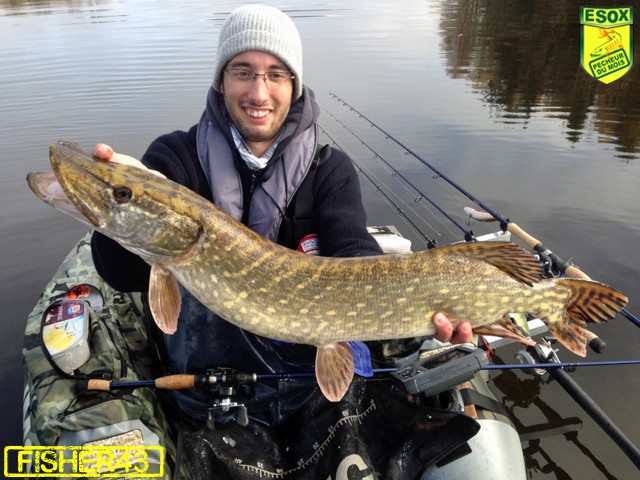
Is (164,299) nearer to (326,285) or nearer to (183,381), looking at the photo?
(183,381)

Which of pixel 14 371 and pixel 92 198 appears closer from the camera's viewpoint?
pixel 92 198

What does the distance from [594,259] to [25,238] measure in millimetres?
6930

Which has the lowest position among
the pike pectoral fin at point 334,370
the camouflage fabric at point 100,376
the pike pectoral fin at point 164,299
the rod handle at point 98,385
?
the camouflage fabric at point 100,376

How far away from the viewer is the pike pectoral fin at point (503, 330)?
210 cm

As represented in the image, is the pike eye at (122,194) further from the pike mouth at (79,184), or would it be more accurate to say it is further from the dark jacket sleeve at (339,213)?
the dark jacket sleeve at (339,213)

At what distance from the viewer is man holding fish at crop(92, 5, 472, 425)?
7.51 ft

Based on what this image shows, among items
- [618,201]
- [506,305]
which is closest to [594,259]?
[618,201]

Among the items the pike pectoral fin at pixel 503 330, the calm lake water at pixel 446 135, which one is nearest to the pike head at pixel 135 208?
the pike pectoral fin at pixel 503 330

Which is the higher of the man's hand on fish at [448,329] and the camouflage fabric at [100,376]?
the man's hand on fish at [448,329]

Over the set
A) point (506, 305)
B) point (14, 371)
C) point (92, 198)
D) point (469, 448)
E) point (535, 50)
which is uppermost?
point (535, 50)

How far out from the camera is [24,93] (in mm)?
11438

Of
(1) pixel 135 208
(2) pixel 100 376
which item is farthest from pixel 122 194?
(2) pixel 100 376

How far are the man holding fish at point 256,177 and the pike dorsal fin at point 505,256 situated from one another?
1.55 ft

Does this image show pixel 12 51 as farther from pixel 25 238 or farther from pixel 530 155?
pixel 530 155
